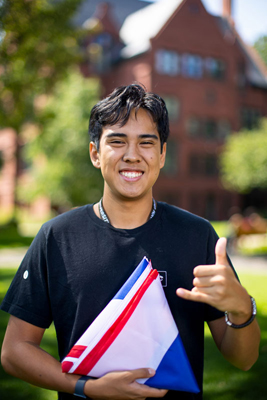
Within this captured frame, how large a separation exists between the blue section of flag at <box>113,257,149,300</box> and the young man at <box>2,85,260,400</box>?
0.13 meters

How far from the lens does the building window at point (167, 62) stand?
3219cm

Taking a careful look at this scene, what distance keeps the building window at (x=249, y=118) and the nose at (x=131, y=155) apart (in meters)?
37.0

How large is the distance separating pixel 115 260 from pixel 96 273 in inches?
3.9

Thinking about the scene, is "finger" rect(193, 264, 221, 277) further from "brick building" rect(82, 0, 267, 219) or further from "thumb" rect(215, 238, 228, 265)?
"brick building" rect(82, 0, 267, 219)

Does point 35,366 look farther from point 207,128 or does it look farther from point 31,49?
point 207,128

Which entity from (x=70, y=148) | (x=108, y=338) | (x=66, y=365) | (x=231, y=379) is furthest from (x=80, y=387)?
(x=70, y=148)

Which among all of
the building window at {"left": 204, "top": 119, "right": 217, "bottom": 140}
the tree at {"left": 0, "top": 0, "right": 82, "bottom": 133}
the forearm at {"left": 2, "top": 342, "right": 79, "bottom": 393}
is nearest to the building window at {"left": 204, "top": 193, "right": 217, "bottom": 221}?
the building window at {"left": 204, "top": 119, "right": 217, "bottom": 140}

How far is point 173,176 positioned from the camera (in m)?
34.4

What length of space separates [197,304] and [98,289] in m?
0.45

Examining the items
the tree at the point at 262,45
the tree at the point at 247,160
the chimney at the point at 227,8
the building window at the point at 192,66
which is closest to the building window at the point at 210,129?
the tree at the point at 247,160

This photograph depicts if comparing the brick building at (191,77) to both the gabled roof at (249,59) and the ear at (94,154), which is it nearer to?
the gabled roof at (249,59)

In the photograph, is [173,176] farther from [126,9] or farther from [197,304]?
[197,304]

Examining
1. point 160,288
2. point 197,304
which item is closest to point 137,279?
point 160,288

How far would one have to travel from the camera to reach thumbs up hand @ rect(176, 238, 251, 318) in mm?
1612
